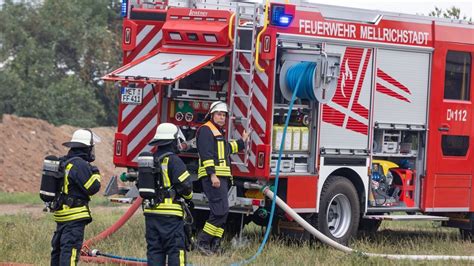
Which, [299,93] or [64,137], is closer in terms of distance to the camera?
[299,93]

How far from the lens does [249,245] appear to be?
13.1 meters

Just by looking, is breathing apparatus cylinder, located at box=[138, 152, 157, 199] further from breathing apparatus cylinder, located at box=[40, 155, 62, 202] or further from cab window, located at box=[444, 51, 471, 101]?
cab window, located at box=[444, 51, 471, 101]

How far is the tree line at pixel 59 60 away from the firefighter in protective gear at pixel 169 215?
74.3 feet

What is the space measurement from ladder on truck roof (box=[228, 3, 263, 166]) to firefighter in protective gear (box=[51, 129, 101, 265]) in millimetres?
2932

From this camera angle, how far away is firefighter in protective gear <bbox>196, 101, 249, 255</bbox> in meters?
12.4

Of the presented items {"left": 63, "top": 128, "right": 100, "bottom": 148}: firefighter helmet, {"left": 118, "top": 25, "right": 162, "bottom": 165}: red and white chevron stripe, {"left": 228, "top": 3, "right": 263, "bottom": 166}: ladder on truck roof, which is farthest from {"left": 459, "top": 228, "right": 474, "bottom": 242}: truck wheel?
{"left": 63, "top": 128, "right": 100, "bottom": 148}: firefighter helmet

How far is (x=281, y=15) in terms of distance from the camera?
41.5ft

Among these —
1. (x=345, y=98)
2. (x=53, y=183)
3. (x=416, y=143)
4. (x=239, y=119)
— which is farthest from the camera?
(x=416, y=143)

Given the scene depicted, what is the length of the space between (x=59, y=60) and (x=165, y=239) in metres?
26.9

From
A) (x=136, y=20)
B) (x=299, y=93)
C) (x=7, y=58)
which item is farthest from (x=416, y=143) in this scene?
(x=7, y=58)

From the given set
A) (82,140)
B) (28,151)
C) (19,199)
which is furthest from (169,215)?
(28,151)

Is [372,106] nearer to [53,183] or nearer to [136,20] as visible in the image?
[136,20]

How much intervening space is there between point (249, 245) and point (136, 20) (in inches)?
122

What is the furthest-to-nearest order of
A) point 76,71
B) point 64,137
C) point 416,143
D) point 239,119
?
point 76,71 → point 64,137 → point 416,143 → point 239,119
